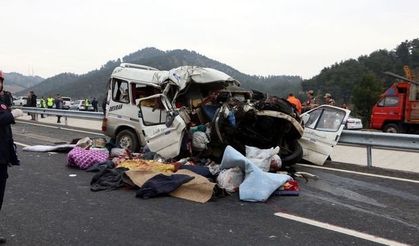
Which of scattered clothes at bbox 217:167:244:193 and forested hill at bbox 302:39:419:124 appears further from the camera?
forested hill at bbox 302:39:419:124

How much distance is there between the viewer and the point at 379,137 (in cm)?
939

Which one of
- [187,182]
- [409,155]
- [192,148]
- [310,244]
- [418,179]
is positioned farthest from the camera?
[409,155]

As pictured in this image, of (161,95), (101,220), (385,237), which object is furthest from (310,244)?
(161,95)

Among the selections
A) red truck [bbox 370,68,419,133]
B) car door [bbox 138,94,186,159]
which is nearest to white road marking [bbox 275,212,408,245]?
car door [bbox 138,94,186,159]

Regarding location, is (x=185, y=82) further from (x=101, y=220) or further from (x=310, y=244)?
(x=310, y=244)

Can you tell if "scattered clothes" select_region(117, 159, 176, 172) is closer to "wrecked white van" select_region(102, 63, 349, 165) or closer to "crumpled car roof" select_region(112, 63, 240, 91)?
"wrecked white van" select_region(102, 63, 349, 165)

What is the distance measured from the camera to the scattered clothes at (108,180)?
7.05 metres

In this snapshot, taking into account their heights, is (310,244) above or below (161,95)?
below

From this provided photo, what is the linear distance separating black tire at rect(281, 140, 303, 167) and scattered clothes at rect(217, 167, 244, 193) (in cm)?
176

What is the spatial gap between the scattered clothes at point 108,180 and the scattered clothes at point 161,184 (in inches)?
25.6

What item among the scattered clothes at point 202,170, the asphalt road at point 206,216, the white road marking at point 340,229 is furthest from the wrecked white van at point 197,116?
the white road marking at point 340,229

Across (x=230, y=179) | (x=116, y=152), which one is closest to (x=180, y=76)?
(x=116, y=152)

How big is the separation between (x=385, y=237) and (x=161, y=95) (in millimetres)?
6241

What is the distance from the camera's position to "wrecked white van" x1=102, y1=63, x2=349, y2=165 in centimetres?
897
